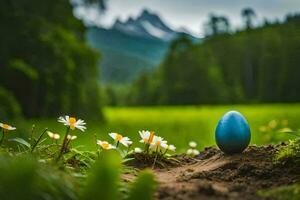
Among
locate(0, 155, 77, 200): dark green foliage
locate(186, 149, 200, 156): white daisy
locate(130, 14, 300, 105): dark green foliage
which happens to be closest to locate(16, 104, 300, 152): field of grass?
locate(186, 149, 200, 156): white daisy

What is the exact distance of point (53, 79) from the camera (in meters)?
19.4

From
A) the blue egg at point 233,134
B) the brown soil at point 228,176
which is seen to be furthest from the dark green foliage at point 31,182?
the blue egg at point 233,134

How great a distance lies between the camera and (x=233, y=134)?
12.1 ft

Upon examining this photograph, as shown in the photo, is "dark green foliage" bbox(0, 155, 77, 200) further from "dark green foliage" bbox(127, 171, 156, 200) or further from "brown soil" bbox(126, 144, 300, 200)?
"brown soil" bbox(126, 144, 300, 200)

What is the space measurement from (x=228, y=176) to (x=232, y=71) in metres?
73.7

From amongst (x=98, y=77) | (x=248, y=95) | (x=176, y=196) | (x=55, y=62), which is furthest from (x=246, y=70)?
(x=176, y=196)

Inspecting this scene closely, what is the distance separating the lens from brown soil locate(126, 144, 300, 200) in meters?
2.37

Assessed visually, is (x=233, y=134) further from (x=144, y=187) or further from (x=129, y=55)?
(x=129, y=55)

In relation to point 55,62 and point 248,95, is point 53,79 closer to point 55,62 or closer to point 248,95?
point 55,62

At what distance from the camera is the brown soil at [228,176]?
2.37 metres

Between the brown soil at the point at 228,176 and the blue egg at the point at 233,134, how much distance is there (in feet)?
0.21

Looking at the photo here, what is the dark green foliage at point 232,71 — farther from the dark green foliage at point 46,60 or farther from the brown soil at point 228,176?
the brown soil at point 228,176

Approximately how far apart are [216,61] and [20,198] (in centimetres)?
7540

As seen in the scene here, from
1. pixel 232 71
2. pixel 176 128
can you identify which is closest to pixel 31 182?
pixel 176 128
